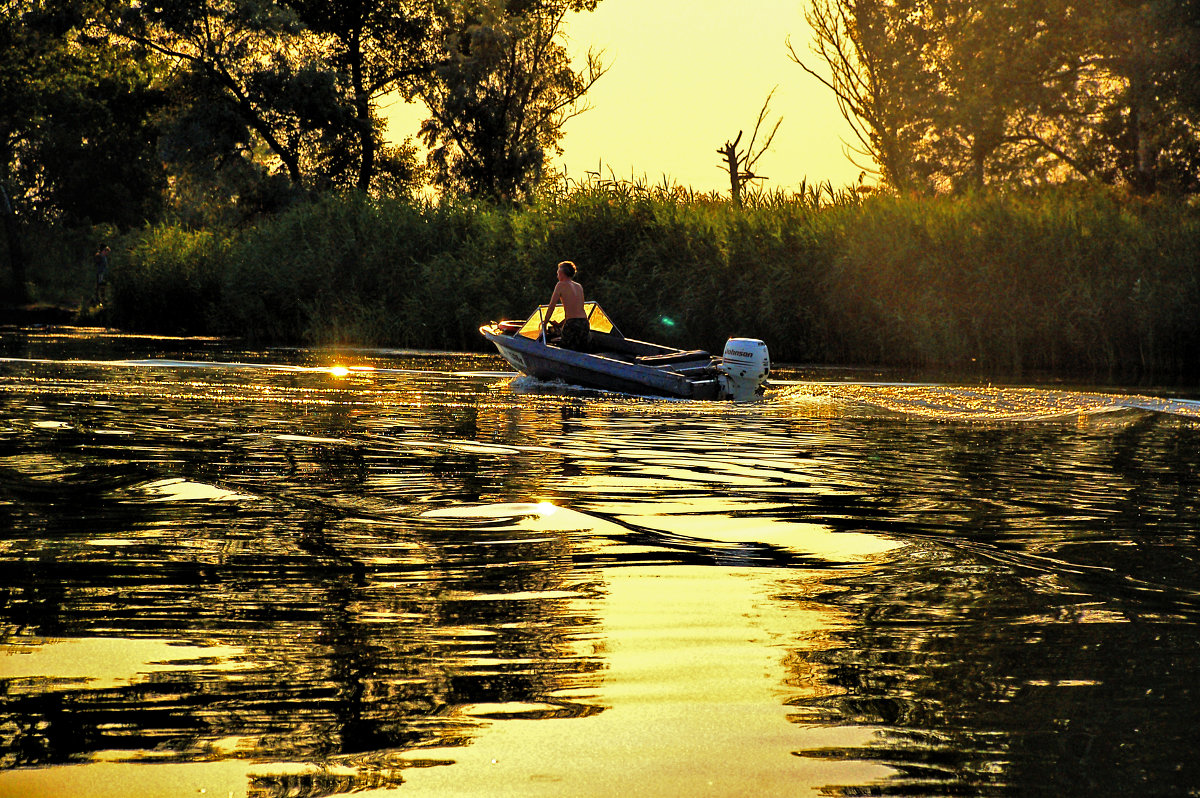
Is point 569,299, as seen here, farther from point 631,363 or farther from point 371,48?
point 371,48

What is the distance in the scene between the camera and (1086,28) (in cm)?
3894

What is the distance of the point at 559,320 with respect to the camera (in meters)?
21.8

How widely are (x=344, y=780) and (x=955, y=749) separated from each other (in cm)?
179

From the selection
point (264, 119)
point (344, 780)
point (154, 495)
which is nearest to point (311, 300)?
point (264, 119)

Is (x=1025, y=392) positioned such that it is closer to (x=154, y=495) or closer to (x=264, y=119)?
(x=154, y=495)

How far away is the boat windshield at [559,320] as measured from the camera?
21.7 metres

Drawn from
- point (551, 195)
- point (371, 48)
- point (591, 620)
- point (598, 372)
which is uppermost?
Result: point (371, 48)

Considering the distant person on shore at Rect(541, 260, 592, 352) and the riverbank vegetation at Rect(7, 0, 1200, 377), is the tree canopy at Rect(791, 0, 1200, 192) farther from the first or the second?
the distant person on shore at Rect(541, 260, 592, 352)

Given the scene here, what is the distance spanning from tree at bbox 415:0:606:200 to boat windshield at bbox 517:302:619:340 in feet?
99.1

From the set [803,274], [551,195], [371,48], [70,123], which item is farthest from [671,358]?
[70,123]

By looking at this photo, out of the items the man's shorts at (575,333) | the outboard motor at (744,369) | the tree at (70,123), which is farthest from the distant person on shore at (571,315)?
the tree at (70,123)

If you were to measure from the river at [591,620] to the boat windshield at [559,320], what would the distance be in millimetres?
8324

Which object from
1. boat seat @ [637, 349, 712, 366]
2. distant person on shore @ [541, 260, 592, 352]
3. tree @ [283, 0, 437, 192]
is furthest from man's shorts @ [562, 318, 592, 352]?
tree @ [283, 0, 437, 192]

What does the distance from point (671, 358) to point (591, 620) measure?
50.4 ft
